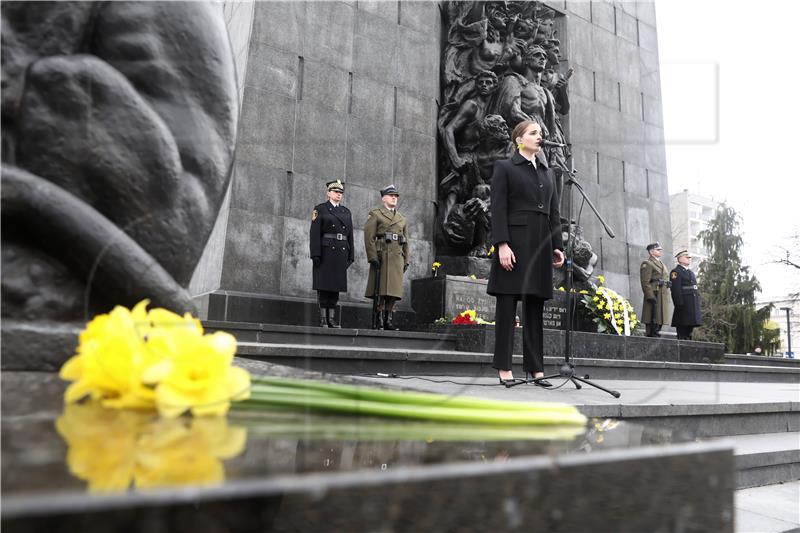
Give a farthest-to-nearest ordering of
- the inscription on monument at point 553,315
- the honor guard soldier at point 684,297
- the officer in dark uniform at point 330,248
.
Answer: the honor guard soldier at point 684,297, the inscription on monument at point 553,315, the officer in dark uniform at point 330,248

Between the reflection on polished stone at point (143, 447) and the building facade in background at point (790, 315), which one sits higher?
the building facade in background at point (790, 315)

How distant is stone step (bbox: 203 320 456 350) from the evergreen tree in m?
21.7

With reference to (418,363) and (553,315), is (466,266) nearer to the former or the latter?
(553,315)

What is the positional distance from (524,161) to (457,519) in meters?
4.19

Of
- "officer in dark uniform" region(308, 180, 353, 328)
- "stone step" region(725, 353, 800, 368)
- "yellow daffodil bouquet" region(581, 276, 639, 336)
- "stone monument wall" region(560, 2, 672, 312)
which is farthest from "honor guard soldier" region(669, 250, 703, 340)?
"officer in dark uniform" region(308, 180, 353, 328)

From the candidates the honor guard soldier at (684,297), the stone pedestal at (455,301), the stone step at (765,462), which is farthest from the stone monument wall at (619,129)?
the stone step at (765,462)

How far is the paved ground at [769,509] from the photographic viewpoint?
262 cm

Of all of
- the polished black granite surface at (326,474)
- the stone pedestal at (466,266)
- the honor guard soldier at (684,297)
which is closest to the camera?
the polished black granite surface at (326,474)

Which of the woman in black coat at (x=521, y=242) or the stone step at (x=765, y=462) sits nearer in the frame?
the stone step at (x=765, y=462)

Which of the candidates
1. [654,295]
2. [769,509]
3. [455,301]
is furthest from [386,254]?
[654,295]

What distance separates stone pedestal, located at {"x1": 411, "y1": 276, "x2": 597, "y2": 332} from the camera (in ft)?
29.0

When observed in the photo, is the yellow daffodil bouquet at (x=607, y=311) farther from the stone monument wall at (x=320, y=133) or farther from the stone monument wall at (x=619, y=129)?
the stone monument wall at (x=320, y=133)

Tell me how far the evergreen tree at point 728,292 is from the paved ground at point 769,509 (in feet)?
78.9

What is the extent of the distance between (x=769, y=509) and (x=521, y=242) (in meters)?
2.26
